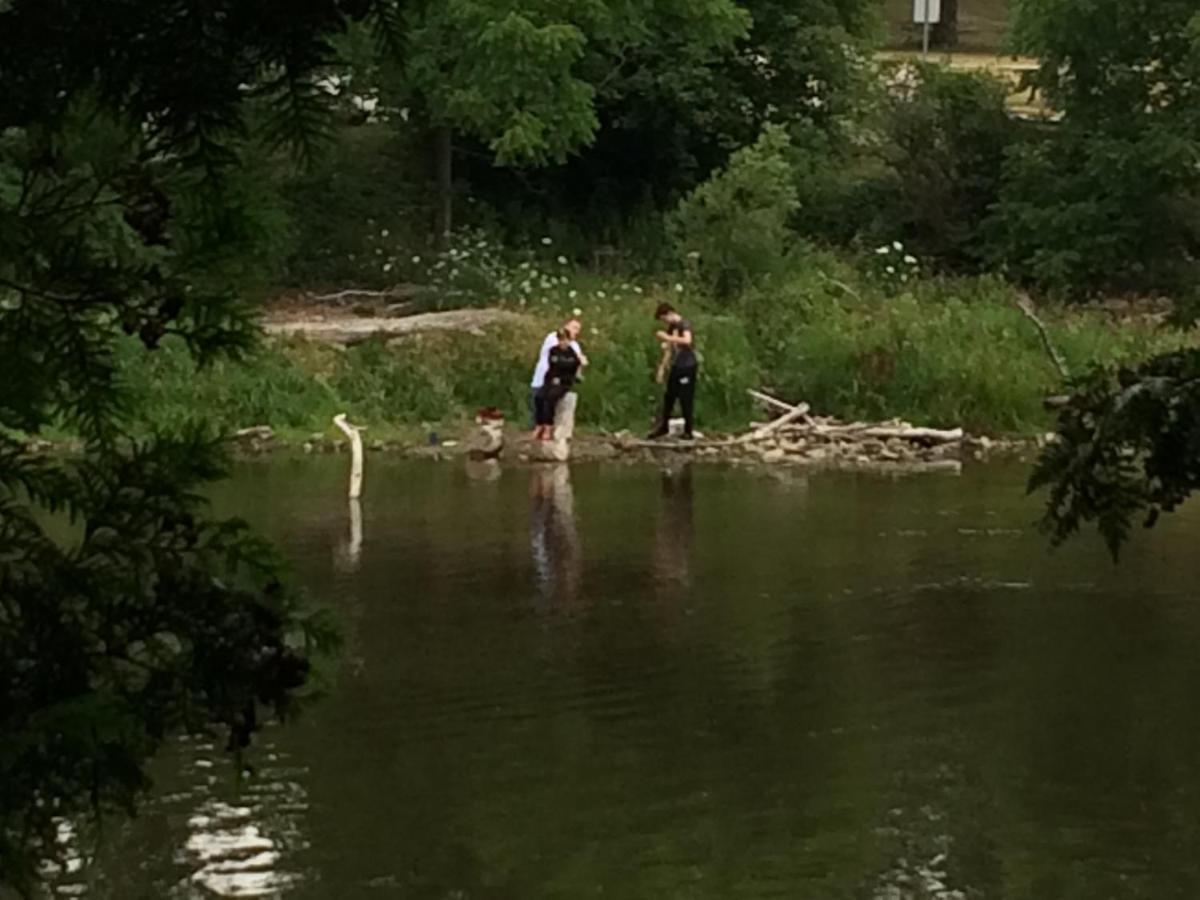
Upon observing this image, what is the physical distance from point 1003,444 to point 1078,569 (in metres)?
9.12

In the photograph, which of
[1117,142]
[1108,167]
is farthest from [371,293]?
[1117,142]

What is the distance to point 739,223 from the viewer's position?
107 ft

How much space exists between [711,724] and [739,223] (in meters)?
19.8

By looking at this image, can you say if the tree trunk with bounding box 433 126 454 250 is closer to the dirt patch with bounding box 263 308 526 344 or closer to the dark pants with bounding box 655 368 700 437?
the dirt patch with bounding box 263 308 526 344

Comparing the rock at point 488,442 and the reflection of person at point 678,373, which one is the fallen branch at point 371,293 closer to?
the reflection of person at point 678,373

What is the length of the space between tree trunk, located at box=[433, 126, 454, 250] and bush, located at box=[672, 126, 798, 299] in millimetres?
4558

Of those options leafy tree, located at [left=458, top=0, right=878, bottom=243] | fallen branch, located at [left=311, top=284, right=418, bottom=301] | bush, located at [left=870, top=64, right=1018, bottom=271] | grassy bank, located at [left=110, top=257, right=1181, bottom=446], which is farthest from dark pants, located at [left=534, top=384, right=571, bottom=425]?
bush, located at [left=870, top=64, right=1018, bottom=271]

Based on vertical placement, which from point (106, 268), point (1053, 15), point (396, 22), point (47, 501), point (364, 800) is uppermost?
point (1053, 15)

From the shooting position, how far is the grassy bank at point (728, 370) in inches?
1139

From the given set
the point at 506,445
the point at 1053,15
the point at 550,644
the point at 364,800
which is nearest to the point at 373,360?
the point at 506,445

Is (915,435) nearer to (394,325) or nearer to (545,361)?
(545,361)

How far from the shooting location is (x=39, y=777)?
10.9ft

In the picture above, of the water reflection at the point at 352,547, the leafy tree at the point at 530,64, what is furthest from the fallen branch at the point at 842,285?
the water reflection at the point at 352,547

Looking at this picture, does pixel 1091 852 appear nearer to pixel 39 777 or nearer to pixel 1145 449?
pixel 1145 449
